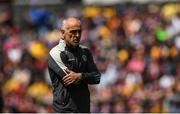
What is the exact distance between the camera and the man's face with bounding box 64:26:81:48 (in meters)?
8.95

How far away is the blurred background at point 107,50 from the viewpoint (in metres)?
16.7

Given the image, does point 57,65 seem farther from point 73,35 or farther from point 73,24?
point 73,24

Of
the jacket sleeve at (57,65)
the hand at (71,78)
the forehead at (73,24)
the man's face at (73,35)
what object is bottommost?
the hand at (71,78)

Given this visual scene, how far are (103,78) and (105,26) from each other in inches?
140

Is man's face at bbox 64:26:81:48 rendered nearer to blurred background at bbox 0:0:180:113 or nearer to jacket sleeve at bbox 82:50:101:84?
jacket sleeve at bbox 82:50:101:84

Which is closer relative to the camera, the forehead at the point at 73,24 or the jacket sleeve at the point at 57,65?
the forehead at the point at 73,24

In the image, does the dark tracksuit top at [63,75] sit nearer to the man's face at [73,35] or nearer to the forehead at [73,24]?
the man's face at [73,35]

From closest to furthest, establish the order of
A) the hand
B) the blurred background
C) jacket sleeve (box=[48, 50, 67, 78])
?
the hand, jacket sleeve (box=[48, 50, 67, 78]), the blurred background

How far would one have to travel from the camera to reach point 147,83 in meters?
17.6

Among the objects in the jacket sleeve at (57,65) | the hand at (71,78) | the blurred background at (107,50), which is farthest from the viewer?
the blurred background at (107,50)

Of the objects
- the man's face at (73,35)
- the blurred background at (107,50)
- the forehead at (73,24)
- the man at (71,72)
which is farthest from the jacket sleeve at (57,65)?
the blurred background at (107,50)

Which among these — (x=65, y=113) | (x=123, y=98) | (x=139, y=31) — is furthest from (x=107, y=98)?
(x=65, y=113)

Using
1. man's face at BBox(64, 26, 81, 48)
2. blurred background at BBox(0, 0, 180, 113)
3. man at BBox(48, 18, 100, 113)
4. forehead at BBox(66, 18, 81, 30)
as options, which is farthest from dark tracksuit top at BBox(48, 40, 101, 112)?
blurred background at BBox(0, 0, 180, 113)

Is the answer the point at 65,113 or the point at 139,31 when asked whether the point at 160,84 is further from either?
the point at 65,113
